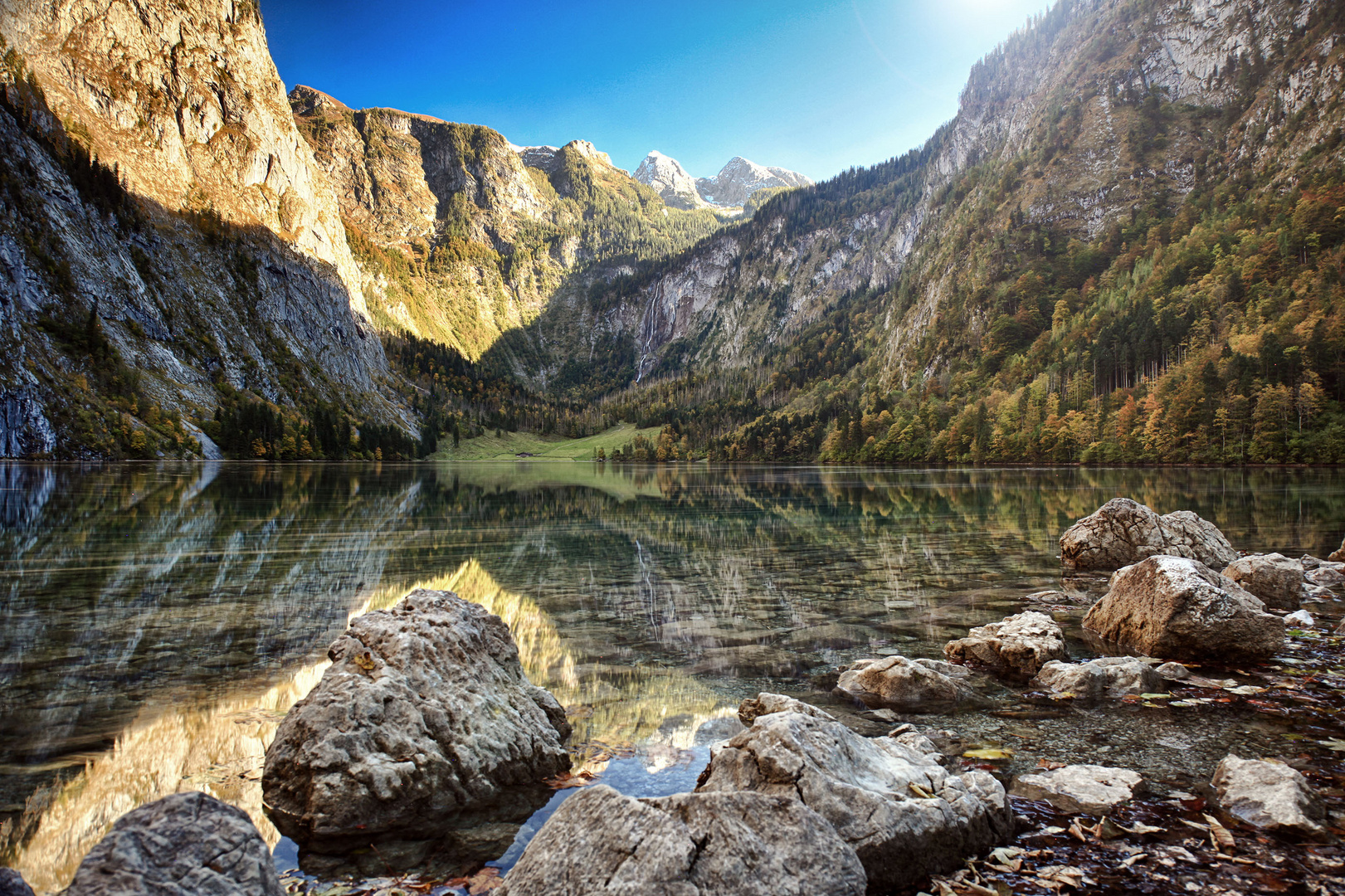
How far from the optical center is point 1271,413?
88875mm

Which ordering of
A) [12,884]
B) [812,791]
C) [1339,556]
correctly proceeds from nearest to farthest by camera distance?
[12,884], [812,791], [1339,556]

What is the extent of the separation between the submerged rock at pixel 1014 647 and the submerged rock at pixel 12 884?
1234cm

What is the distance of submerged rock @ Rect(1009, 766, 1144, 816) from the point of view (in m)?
6.45

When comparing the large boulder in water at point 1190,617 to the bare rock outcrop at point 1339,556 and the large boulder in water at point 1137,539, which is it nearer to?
the large boulder in water at point 1137,539

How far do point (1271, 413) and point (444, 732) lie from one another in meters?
119

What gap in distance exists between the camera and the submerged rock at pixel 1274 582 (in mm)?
15180

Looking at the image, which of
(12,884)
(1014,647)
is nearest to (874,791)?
(12,884)

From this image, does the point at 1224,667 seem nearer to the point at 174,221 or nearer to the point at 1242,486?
the point at 1242,486

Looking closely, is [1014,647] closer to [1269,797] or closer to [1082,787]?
[1082,787]

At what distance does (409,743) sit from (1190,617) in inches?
516

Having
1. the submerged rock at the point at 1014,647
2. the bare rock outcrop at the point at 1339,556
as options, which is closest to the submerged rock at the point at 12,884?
the submerged rock at the point at 1014,647

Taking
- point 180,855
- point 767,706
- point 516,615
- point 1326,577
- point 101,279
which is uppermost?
point 101,279

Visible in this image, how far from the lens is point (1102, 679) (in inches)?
395

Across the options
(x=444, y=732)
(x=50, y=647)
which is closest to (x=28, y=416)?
(x=50, y=647)
